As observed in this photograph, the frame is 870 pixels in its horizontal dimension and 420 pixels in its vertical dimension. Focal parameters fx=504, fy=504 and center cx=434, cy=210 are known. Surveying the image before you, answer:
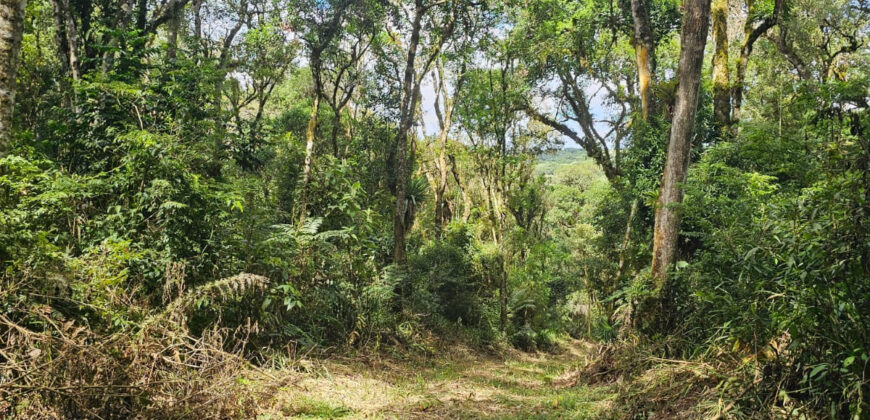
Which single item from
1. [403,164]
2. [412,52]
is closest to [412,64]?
[412,52]

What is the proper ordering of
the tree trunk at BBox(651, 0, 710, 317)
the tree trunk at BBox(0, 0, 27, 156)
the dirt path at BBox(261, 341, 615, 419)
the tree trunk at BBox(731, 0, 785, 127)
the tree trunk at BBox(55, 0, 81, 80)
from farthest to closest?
the tree trunk at BBox(731, 0, 785, 127), the tree trunk at BBox(55, 0, 81, 80), the tree trunk at BBox(651, 0, 710, 317), the dirt path at BBox(261, 341, 615, 419), the tree trunk at BBox(0, 0, 27, 156)

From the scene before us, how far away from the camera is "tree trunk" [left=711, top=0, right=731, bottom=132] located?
37.9 ft

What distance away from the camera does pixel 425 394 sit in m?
6.82

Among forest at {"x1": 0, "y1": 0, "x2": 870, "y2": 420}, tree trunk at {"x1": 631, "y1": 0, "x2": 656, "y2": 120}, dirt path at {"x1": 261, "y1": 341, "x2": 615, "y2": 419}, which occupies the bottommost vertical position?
dirt path at {"x1": 261, "y1": 341, "x2": 615, "y2": 419}

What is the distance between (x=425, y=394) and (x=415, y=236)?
9642 millimetres

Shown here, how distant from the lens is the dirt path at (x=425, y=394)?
546cm

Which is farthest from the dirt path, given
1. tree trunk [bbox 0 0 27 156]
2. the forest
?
tree trunk [bbox 0 0 27 156]

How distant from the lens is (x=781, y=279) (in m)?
4.02

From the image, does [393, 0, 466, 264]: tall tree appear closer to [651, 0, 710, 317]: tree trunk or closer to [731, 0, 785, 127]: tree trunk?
[651, 0, 710, 317]: tree trunk

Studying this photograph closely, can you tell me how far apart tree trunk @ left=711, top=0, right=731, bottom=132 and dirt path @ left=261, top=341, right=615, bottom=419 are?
22.5 ft

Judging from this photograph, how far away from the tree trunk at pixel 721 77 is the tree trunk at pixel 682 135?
15.5ft

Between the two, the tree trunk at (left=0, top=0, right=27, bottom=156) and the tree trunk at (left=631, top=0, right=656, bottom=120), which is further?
the tree trunk at (left=631, top=0, right=656, bottom=120)

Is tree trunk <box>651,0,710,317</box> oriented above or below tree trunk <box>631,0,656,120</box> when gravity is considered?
below

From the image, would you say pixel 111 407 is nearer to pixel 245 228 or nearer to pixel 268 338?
pixel 268 338
